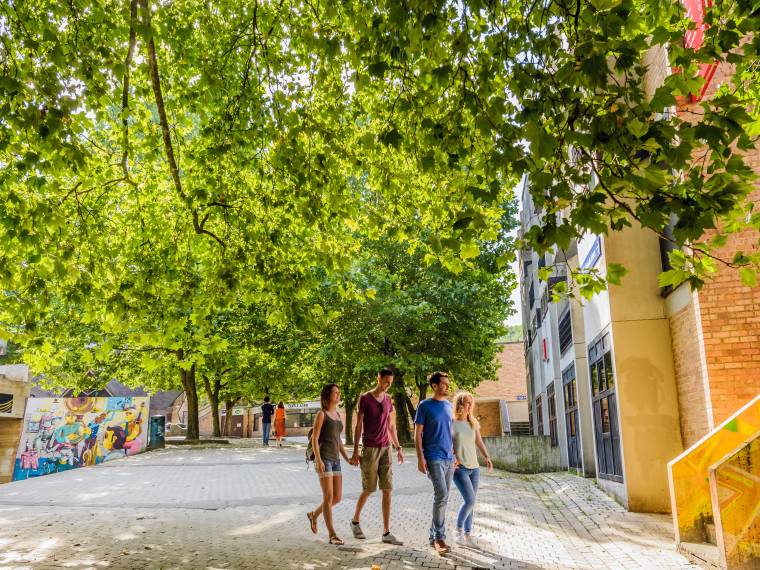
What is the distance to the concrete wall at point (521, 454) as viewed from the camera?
15734 mm

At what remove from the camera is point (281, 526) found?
7.57 meters

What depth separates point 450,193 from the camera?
696cm

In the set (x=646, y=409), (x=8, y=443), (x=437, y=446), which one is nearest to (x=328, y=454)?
(x=437, y=446)

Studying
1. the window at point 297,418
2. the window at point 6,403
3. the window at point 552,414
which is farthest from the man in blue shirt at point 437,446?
the window at point 297,418

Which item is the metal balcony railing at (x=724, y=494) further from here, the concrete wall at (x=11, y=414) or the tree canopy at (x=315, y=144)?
the concrete wall at (x=11, y=414)

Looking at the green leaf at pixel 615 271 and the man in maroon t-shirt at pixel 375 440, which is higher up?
the green leaf at pixel 615 271

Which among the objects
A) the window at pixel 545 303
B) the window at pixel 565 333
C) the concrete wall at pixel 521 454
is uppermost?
the window at pixel 545 303

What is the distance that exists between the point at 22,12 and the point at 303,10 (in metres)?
3.73

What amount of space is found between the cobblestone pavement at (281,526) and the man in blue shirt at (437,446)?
51 cm

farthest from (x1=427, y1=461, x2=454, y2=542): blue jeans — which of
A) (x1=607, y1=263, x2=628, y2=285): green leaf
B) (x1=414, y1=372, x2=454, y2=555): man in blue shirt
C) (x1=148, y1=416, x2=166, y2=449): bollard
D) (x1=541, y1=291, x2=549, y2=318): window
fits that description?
(x1=148, y1=416, x2=166, y2=449): bollard

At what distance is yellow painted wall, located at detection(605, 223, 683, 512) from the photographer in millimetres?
8742

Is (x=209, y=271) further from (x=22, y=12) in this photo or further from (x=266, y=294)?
(x=22, y=12)

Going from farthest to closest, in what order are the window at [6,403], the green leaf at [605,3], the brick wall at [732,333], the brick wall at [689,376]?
the window at [6,403] < the brick wall at [689,376] < the brick wall at [732,333] < the green leaf at [605,3]

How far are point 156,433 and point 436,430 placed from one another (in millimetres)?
20326
